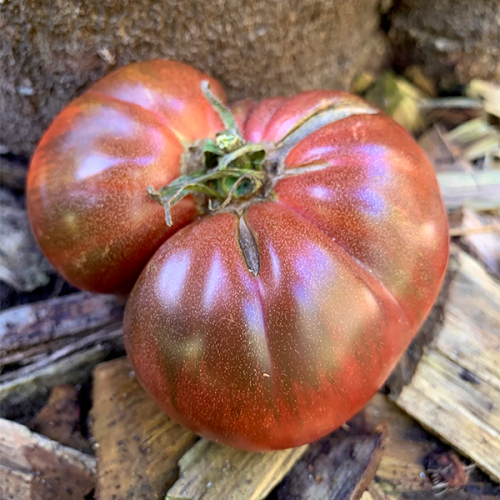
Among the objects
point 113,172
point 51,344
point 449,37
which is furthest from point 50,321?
point 449,37

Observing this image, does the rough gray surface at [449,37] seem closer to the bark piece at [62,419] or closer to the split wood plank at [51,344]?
the split wood plank at [51,344]

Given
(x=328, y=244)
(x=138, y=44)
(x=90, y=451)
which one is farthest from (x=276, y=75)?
(x=90, y=451)

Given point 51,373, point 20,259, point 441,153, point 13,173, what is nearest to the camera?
point 51,373

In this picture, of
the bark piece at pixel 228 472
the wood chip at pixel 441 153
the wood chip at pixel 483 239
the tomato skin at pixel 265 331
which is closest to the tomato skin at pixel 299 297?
the tomato skin at pixel 265 331

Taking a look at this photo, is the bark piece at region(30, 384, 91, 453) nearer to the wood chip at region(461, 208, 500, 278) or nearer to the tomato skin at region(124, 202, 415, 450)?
the tomato skin at region(124, 202, 415, 450)

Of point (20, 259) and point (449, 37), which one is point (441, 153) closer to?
point (449, 37)
